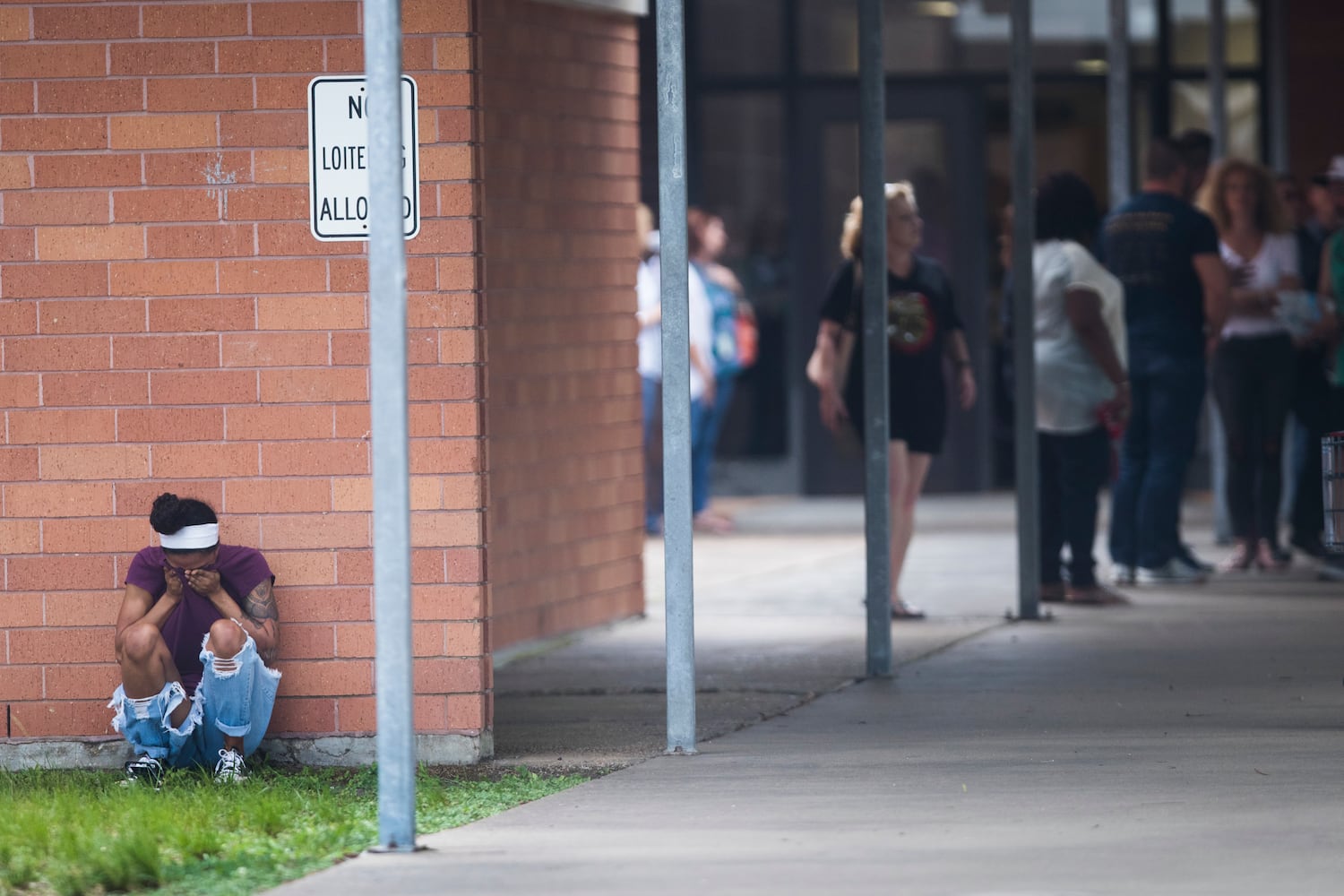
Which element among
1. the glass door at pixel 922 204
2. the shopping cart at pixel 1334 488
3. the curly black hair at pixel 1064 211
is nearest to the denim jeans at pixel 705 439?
the glass door at pixel 922 204

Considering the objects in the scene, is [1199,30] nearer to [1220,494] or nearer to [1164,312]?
[1220,494]

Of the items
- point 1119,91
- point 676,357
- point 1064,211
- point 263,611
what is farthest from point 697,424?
point 263,611

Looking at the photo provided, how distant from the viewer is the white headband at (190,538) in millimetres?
7324

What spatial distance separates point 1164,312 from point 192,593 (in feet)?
19.4

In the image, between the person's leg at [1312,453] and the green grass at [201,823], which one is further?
the person's leg at [1312,453]

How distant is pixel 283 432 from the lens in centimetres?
762

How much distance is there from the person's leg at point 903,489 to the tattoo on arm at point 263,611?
12.7 ft

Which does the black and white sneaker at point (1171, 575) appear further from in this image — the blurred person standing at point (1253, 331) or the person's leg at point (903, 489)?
the person's leg at point (903, 489)

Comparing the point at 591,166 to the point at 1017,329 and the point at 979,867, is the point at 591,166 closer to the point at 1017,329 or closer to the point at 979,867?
the point at 1017,329

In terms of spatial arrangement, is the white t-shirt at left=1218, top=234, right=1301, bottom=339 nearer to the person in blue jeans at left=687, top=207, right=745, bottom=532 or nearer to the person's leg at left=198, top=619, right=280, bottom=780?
the person in blue jeans at left=687, top=207, right=745, bottom=532

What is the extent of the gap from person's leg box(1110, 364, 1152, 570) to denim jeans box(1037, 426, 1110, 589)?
433mm

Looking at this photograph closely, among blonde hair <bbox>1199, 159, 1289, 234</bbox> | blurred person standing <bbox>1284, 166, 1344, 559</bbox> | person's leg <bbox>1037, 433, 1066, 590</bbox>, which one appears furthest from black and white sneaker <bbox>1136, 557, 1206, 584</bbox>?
blonde hair <bbox>1199, 159, 1289, 234</bbox>

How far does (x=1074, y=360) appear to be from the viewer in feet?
36.8

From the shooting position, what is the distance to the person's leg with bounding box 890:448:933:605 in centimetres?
1066
